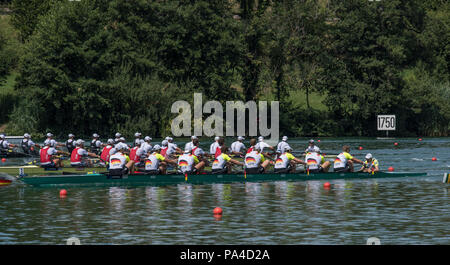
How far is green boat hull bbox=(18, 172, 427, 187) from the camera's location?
31.4 m

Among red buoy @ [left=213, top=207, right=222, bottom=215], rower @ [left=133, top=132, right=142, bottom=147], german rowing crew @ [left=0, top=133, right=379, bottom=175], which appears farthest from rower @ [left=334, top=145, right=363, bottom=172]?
red buoy @ [left=213, top=207, right=222, bottom=215]

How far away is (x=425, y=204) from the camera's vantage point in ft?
88.3

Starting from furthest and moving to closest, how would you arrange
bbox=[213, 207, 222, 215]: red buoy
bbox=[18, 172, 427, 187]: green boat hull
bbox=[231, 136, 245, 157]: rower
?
1. bbox=[231, 136, 245, 157]: rower
2. bbox=[18, 172, 427, 187]: green boat hull
3. bbox=[213, 207, 222, 215]: red buoy

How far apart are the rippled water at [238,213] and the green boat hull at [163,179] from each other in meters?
0.28

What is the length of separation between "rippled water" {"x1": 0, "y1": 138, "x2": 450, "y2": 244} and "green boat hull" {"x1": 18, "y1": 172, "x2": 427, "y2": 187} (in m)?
0.28

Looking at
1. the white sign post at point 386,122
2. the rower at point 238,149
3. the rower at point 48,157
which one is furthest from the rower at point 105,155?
the white sign post at point 386,122

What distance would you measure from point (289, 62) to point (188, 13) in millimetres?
11143

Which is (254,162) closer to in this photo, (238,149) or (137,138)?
(238,149)

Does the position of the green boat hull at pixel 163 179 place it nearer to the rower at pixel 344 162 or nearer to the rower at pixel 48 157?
the rower at pixel 344 162

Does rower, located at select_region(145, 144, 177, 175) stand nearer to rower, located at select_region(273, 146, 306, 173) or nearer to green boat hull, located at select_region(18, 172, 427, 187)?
green boat hull, located at select_region(18, 172, 427, 187)

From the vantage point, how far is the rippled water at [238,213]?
67.5ft

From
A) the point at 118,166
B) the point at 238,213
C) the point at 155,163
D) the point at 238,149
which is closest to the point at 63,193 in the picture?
the point at 118,166

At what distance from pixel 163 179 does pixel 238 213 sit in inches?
312
